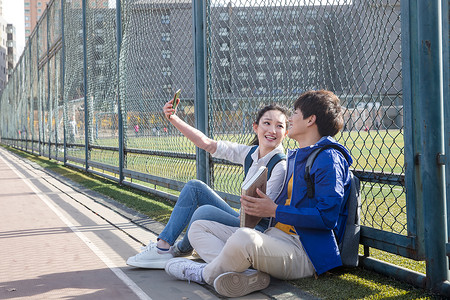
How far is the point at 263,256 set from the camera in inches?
134

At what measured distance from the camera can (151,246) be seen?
4.36 meters

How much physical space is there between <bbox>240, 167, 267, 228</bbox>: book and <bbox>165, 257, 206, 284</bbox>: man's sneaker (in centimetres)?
50

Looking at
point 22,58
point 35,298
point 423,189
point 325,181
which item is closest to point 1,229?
point 35,298

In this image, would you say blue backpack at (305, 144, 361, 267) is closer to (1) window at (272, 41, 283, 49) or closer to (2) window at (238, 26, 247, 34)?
(1) window at (272, 41, 283, 49)

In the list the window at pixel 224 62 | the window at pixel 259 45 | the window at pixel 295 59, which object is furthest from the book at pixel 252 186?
the window at pixel 224 62

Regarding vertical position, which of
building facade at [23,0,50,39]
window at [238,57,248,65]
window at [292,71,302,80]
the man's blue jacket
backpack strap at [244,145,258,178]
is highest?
building facade at [23,0,50,39]

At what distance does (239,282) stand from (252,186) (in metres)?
0.60

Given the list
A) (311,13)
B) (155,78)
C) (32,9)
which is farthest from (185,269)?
(32,9)

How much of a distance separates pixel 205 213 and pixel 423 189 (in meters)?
1.52

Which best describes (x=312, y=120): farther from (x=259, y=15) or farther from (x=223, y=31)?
(x=223, y=31)

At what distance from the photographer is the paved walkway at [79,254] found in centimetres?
370

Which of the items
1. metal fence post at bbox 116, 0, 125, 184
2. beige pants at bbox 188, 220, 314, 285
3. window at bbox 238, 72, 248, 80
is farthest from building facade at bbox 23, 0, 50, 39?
beige pants at bbox 188, 220, 314, 285

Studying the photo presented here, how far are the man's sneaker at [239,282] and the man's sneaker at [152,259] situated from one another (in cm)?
87

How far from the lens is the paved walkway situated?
3699mm
